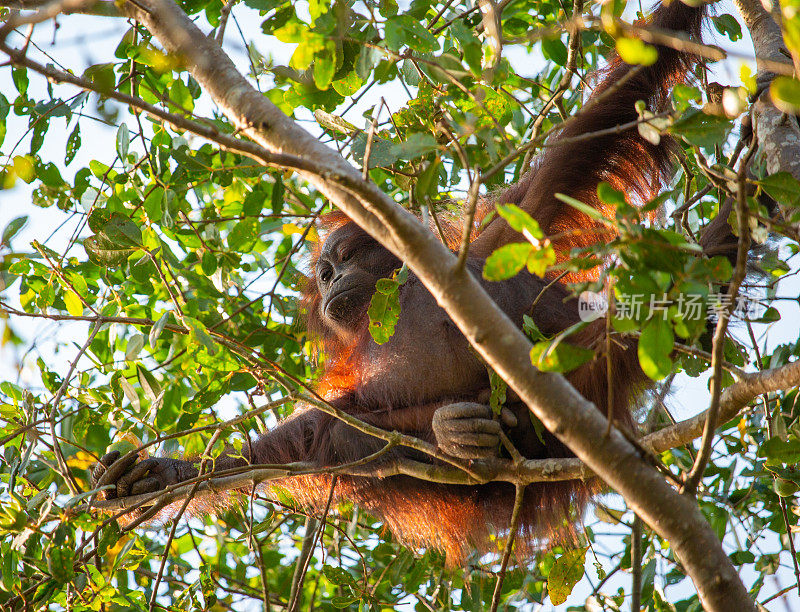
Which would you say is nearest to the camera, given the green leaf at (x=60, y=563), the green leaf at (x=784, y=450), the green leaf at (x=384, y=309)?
the green leaf at (x=784, y=450)

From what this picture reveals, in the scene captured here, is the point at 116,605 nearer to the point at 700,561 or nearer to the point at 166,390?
the point at 166,390

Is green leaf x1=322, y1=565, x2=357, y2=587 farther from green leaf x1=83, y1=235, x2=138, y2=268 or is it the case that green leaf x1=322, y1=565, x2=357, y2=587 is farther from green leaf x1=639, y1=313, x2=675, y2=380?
green leaf x1=639, y1=313, x2=675, y2=380

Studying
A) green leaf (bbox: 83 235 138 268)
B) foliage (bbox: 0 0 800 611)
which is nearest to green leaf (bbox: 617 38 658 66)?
foliage (bbox: 0 0 800 611)

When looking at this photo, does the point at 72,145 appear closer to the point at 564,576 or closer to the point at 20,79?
the point at 20,79

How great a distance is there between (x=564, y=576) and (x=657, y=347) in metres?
1.80

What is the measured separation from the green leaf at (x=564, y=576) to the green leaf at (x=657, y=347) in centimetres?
172

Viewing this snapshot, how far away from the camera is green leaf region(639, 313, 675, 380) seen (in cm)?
147

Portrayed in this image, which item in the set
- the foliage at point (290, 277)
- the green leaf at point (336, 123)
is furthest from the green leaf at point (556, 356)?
the green leaf at point (336, 123)

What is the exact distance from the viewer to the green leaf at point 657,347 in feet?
4.83

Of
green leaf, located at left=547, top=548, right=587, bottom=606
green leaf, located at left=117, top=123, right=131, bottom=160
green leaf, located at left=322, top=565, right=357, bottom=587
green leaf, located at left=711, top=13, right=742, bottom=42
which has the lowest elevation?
green leaf, located at left=547, top=548, right=587, bottom=606

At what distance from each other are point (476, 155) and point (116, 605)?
2309mm

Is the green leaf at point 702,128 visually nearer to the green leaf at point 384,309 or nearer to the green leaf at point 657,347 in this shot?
the green leaf at point 657,347

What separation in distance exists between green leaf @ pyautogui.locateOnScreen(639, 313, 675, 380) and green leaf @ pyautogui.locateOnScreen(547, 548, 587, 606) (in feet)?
5.64

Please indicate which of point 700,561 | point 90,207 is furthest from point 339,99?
point 700,561
